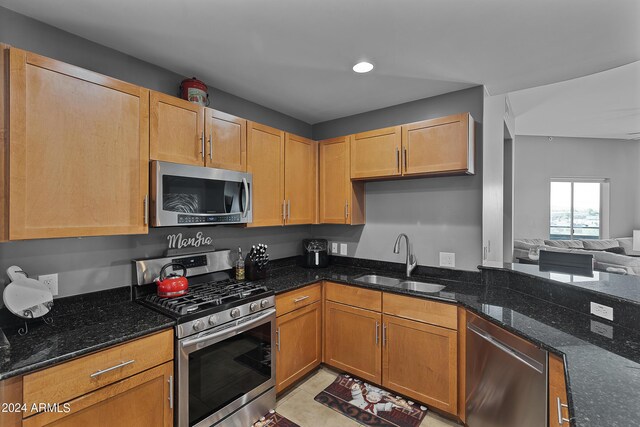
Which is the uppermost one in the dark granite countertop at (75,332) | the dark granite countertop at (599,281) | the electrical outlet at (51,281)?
the electrical outlet at (51,281)

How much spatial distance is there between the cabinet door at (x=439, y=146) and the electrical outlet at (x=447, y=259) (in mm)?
750

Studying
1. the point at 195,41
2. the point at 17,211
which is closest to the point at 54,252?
the point at 17,211

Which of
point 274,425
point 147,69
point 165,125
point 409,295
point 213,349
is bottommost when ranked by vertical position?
point 274,425

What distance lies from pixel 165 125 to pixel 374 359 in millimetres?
2341

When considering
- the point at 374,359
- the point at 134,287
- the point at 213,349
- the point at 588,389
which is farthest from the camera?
the point at 374,359

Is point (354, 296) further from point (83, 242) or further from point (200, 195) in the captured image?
point (83, 242)

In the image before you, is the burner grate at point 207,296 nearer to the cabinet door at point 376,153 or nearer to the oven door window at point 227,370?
the oven door window at point 227,370

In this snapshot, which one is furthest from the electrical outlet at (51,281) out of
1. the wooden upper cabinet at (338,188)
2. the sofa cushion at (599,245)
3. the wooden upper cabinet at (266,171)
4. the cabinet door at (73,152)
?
the sofa cushion at (599,245)

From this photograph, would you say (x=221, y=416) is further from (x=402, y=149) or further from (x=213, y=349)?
(x=402, y=149)

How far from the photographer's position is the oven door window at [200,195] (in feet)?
5.90

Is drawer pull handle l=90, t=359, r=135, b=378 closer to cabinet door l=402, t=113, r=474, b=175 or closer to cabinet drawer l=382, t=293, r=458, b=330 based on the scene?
cabinet drawer l=382, t=293, r=458, b=330

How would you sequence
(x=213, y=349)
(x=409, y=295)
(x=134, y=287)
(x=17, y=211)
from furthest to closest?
1. (x=409, y=295)
2. (x=134, y=287)
3. (x=213, y=349)
4. (x=17, y=211)

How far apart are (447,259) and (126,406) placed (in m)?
2.43

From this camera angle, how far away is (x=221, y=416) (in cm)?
179
